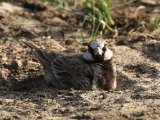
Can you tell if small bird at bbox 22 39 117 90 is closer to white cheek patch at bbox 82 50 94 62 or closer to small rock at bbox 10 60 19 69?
white cheek patch at bbox 82 50 94 62

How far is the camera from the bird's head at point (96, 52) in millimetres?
8180

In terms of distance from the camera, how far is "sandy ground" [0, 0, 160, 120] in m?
6.77

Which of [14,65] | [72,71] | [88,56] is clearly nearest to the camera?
[72,71]

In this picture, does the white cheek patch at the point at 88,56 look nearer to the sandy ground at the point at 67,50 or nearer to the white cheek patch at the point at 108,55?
the white cheek patch at the point at 108,55

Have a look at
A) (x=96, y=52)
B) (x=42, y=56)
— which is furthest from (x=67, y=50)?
(x=96, y=52)

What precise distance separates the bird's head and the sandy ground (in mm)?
361

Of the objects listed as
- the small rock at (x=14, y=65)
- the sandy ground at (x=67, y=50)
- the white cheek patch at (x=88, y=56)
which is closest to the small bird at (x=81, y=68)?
the white cheek patch at (x=88, y=56)

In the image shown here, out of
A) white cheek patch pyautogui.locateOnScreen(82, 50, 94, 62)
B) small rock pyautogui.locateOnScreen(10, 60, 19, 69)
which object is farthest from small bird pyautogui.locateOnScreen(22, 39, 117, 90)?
small rock pyautogui.locateOnScreen(10, 60, 19, 69)

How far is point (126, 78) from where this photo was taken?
8250mm

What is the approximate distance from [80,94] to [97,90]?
0.45 meters

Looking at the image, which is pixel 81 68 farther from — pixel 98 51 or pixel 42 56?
pixel 42 56

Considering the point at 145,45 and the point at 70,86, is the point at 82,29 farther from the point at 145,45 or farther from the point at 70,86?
the point at 70,86

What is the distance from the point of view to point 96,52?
820cm

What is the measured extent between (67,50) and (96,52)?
34.9 inches
